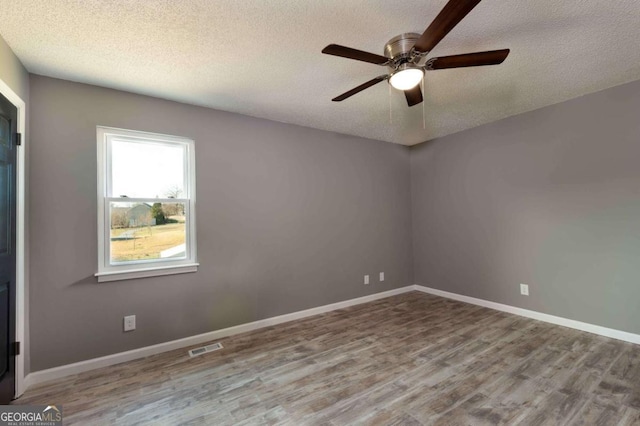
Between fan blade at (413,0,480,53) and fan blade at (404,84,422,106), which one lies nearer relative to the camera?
fan blade at (413,0,480,53)

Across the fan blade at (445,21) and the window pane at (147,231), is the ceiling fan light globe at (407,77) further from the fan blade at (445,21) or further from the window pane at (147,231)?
the window pane at (147,231)

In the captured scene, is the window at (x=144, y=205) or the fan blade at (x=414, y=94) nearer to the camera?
the fan blade at (x=414, y=94)

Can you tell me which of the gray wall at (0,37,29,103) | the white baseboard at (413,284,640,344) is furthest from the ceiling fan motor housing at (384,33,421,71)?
A: the white baseboard at (413,284,640,344)

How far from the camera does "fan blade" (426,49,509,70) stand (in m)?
1.61

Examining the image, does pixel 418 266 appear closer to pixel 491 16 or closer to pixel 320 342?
pixel 320 342

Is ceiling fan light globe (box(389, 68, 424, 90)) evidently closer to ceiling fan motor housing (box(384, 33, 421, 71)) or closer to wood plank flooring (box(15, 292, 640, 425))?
ceiling fan motor housing (box(384, 33, 421, 71))

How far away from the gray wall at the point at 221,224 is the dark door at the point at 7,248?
0.96 feet

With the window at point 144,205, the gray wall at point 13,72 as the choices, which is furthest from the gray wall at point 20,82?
the window at point 144,205

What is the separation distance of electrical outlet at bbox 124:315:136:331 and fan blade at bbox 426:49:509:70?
10.5 ft

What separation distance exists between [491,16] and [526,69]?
3.16 ft

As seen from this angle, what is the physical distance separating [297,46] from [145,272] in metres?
2.40

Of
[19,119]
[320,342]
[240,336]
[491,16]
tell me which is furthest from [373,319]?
[19,119]

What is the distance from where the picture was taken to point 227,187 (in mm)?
3061

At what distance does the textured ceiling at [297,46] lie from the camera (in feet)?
5.33
